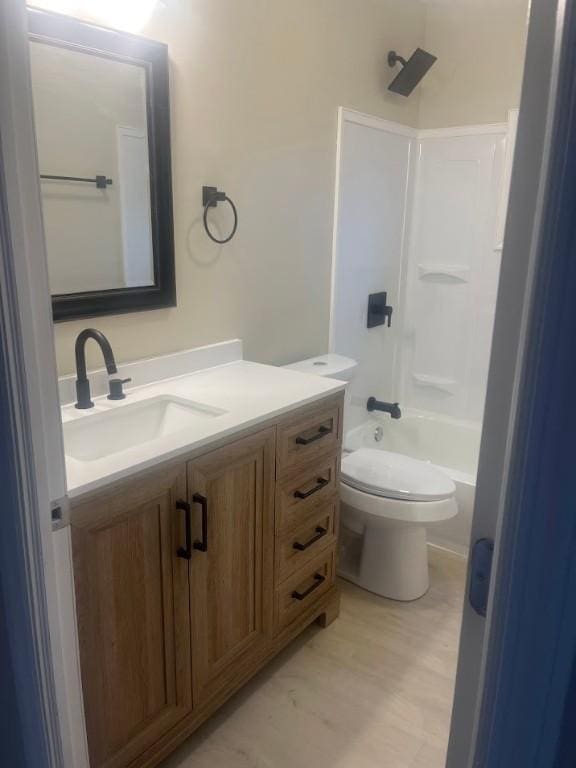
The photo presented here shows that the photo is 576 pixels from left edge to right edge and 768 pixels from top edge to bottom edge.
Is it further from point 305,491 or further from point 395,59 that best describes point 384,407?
point 395,59

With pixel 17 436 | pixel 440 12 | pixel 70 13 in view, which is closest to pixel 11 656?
pixel 17 436

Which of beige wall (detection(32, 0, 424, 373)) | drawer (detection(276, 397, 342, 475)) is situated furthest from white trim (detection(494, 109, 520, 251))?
drawer (detection(276, 397, 342, 475))

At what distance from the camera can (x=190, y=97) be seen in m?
1.89

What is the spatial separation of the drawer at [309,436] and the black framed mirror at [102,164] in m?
0.59

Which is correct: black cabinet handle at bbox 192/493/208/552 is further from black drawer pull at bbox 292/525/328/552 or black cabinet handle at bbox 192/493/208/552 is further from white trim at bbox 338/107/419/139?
white trim at bbox 338/107/419/139

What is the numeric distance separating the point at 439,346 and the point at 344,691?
194cm

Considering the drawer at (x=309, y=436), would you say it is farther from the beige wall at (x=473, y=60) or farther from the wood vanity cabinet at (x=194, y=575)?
the beige wall at (x=473, y=60)

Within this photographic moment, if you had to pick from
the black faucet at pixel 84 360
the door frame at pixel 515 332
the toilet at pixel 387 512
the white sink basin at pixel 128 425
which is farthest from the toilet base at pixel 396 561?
the door frame at pixel 515 332

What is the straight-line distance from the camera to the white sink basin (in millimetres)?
1612

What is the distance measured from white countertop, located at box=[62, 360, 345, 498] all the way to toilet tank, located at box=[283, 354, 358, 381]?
0.29 metres

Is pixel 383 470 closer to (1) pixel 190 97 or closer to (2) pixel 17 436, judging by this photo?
(1) pixel 190 97

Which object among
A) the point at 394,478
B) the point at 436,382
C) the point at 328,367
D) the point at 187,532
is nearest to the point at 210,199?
the point at 328,367

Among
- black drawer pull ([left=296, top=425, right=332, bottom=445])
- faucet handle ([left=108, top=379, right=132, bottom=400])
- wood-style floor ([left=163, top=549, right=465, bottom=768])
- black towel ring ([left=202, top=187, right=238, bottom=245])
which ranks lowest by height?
wood-style floor ([left=163, top=549, right=465, bottom=768])

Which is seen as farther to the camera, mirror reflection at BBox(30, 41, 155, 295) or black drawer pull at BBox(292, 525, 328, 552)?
black drawer pull at BBox(292, 525, 328, 552)
